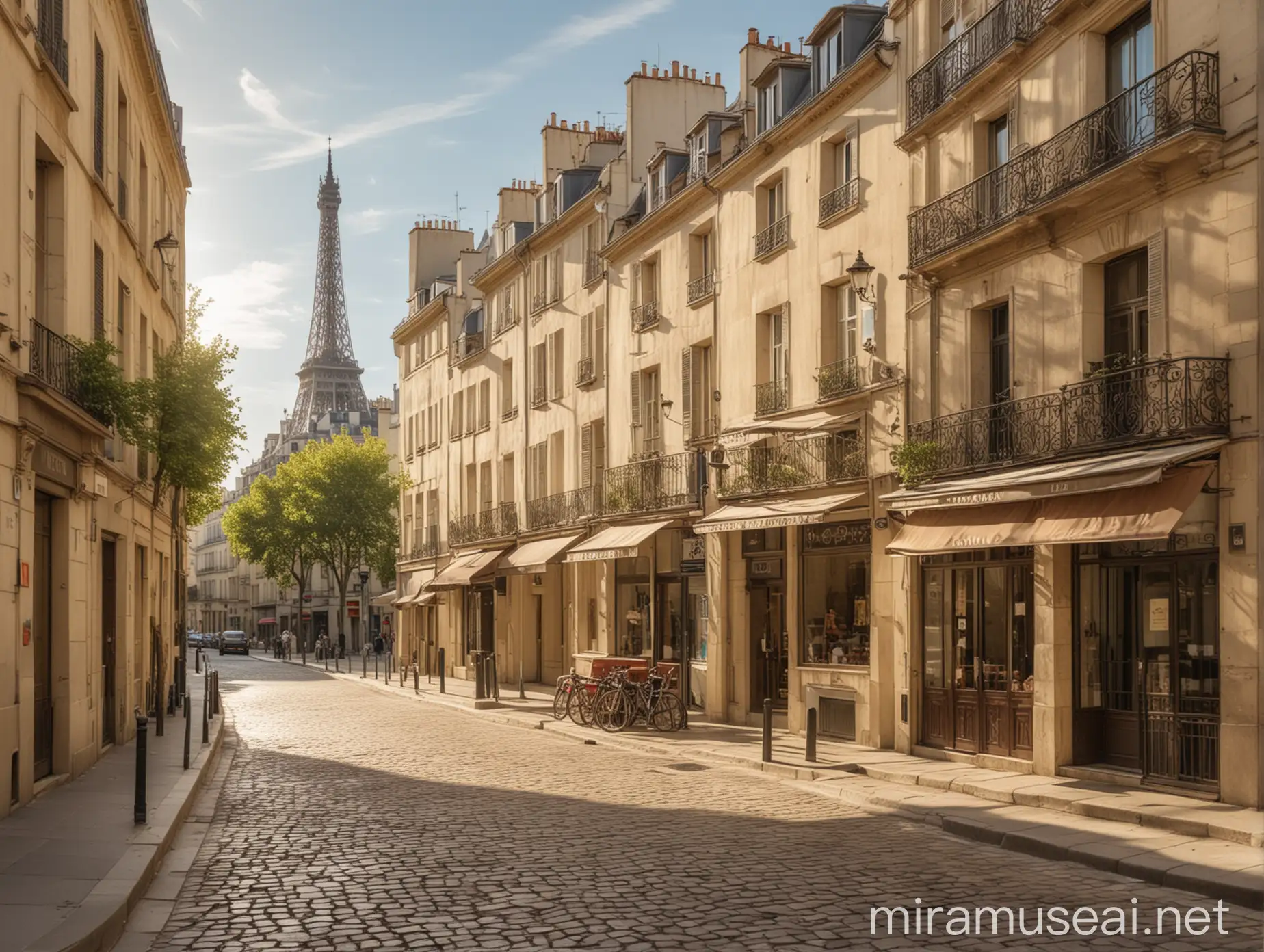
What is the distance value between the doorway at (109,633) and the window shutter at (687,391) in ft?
35.8

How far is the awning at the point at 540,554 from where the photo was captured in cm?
3022

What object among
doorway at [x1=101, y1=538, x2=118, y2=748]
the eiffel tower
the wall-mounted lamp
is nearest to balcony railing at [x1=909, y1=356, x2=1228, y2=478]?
the wall-mounted lamp

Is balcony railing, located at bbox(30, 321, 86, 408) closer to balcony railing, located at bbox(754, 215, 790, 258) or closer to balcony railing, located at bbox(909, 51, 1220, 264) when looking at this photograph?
balcony railing, located at bbox(909, 51, 1220, 264)

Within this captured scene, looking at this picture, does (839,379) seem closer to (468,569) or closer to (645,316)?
(645,316)

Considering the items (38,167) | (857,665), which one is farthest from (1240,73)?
(38,167)

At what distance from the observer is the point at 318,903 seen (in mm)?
8789

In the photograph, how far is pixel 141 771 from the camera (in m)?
11.4

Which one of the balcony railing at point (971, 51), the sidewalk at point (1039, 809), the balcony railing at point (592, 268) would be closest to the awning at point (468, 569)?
the balcony railing at point (592, 268)

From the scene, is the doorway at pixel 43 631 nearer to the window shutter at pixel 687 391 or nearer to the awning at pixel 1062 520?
the awning at pixel 1062 520

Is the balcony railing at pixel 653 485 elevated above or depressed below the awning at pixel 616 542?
above

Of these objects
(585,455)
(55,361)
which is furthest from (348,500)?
(55,361)

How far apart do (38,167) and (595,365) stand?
1762 cm

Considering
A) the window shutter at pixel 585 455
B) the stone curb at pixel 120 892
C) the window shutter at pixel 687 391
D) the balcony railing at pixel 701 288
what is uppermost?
the balcony railing at pixel 701 288

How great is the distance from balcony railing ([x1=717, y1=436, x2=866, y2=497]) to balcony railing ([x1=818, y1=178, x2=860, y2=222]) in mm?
3537
